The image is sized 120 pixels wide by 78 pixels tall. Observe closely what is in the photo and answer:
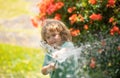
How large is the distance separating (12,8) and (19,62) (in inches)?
203

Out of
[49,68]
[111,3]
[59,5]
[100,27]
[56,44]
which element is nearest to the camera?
[49,68]

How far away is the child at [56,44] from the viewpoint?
415 centimetres

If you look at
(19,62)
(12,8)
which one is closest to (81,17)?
(19,62)

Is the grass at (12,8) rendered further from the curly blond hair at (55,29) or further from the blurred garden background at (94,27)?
the curly blond hair at (55,29)

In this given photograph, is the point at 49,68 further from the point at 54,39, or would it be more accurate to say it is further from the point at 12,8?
the point at 12,8

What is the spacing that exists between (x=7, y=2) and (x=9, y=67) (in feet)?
19.7

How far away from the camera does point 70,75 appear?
14.2 ft

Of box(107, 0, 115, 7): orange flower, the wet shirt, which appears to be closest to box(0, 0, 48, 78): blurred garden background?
box(107, 0, 115, 7): orange flower

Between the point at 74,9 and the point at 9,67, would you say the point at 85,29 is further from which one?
the point at 9,67

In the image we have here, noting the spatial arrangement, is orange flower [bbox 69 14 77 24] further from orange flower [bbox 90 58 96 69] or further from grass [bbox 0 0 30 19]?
grass [bbox 0 0 30 19]

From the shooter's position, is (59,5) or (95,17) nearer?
(95,17)

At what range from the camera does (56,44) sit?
13.8ft

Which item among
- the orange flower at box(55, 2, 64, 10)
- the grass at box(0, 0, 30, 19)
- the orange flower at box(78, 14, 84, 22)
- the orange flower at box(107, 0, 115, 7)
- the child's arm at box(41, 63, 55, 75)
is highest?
the grass at box(0, 0, 30, 19)

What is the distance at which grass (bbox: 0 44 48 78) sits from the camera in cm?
789
